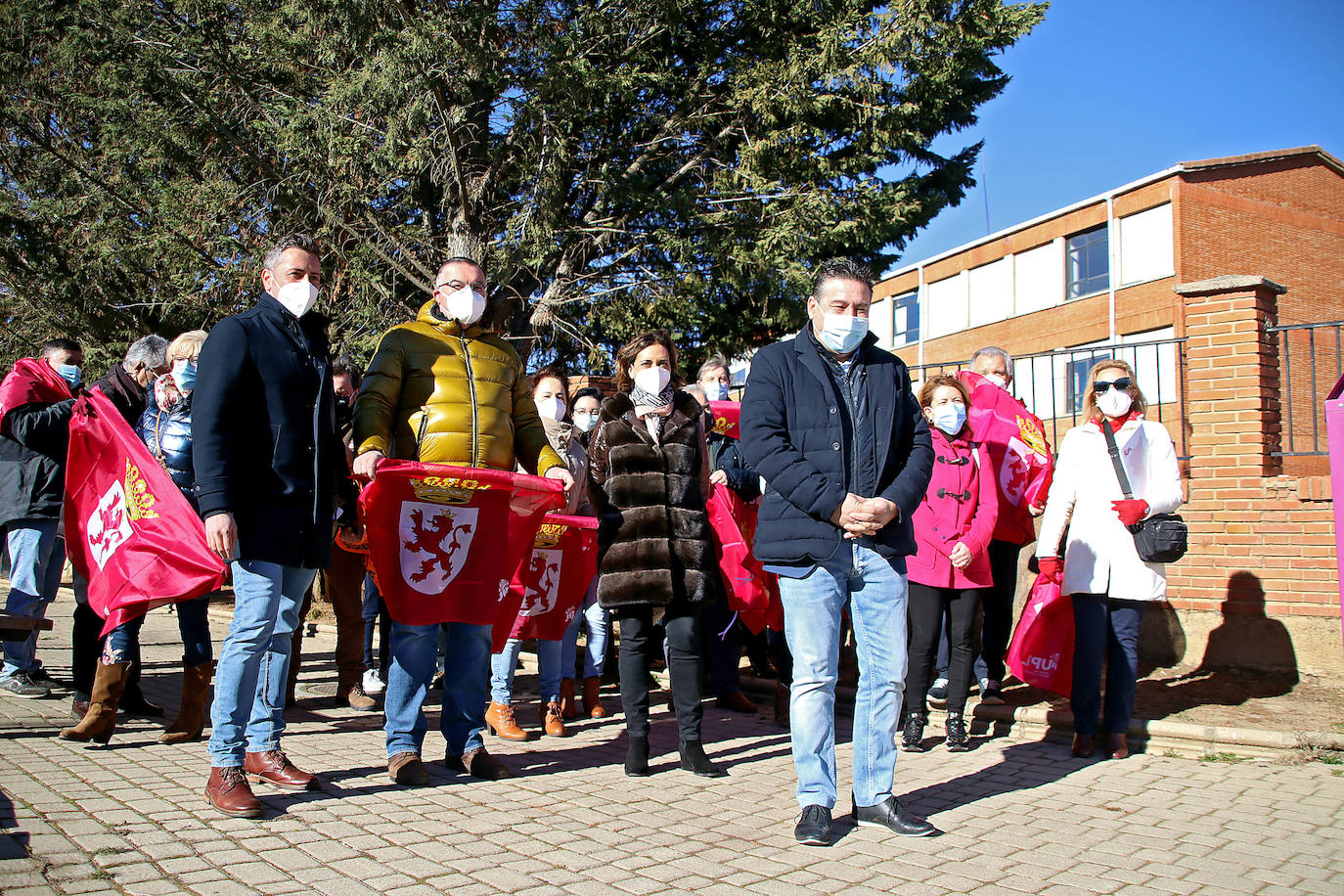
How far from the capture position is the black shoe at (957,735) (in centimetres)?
589

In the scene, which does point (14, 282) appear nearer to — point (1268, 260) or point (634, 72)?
point (634, 72)

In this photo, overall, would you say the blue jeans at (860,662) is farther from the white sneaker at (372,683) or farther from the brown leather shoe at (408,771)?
the white sneaker at (372,683)

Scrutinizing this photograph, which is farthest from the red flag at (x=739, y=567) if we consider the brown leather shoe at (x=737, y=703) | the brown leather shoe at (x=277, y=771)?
the brown leather shoe at (x=277, y=771)

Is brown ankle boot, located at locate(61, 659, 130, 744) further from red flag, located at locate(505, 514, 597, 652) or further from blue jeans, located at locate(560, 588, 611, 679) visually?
blue jeans, located at locate(560, 588, 611, 679)

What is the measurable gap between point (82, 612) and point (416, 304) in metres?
9.10

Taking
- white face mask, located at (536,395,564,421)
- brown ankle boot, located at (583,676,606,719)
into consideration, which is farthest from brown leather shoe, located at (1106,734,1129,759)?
white face mask, located at (536,395,564,421)

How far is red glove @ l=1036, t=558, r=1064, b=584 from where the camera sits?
5.93m

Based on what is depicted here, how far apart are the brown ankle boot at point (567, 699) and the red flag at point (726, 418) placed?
1.92 meters

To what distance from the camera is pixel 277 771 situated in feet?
14.5

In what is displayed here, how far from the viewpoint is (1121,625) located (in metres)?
5.73

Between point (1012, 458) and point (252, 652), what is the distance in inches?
191

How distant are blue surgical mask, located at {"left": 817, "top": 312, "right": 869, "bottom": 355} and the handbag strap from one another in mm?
2222

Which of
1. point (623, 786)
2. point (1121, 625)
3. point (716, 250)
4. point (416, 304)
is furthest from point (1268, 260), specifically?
point (623, 786)

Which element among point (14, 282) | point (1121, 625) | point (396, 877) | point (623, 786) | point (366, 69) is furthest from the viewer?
point (14, 282)
